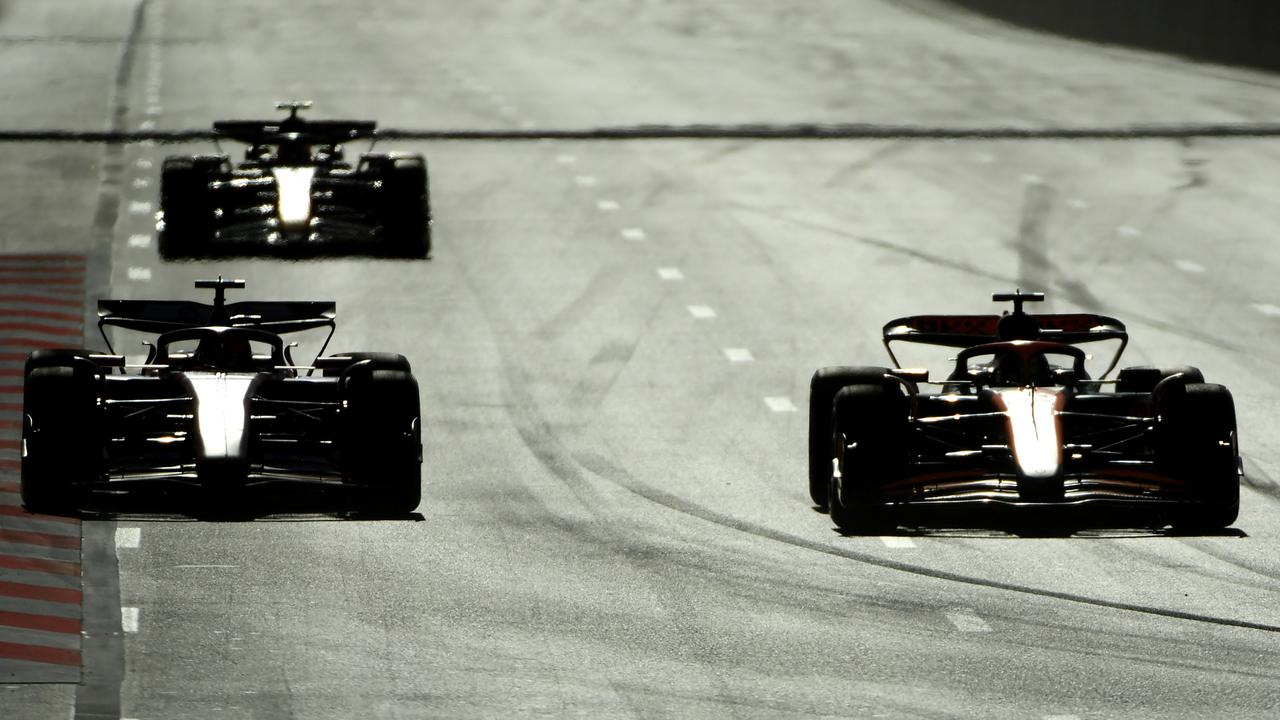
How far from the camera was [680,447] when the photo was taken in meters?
18.4

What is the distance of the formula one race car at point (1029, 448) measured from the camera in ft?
47.3

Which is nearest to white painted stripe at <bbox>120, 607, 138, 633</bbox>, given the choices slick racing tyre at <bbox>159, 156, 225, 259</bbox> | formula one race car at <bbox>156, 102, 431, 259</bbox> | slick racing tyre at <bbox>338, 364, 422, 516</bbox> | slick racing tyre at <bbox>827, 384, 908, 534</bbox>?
slick racing tyre at <bbox>338, 364, 422, 516</bbox>

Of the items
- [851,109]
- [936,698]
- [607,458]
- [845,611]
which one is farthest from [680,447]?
[851,109]

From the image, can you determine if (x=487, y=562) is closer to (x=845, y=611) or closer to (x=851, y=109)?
(x=845, y=611)

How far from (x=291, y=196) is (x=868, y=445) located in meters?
11.5

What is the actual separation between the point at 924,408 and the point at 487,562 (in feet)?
10.6

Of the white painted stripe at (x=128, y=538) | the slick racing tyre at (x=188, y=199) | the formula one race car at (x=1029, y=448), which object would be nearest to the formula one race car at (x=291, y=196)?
the slick racing tyre at (x=188, y=199)

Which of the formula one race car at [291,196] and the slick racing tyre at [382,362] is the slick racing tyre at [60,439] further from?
the formula one race car at [291,196]

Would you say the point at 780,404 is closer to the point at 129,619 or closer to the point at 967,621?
the point at 967,621

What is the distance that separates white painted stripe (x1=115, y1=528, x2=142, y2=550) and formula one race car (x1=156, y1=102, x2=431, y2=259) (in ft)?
28.6

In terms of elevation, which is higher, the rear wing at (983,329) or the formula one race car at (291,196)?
the rear wing at (983,329)

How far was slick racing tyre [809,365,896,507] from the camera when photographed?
15.7m

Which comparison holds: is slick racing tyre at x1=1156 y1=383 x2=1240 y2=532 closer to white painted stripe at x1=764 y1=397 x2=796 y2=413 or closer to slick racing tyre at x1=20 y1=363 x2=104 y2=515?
white painted stripe at x1=764 y1=397 x2=796 y2=413

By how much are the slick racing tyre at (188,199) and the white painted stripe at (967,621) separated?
13.2 metres
